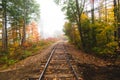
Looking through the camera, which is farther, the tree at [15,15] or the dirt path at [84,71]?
the tree at [15,15]

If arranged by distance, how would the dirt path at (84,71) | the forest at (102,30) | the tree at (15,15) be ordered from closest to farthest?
the dirt path at (84,71) < the forest at (102,30) < the tree at (15,15)

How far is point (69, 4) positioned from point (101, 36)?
8.88 m

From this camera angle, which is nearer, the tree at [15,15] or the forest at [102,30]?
the forest at [102,30]

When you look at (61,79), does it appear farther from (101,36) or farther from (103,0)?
(103,0)

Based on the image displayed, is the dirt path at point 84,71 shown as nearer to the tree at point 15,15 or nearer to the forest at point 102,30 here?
the forest at point 102,30

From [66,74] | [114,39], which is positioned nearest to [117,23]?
[114,39]

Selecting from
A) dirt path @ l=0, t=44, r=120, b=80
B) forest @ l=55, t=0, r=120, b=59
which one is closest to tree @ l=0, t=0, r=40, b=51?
forest @ l=55, t=0, r=120, b=59

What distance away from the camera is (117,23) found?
15.1m

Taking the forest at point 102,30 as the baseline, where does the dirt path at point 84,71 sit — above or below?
below

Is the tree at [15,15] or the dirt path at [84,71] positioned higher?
the tree at [15,15]

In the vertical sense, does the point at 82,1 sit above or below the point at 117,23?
above

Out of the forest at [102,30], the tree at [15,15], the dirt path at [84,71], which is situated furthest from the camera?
the tree at [15,15]

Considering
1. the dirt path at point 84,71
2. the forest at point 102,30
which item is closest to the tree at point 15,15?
the forest at point 102,30

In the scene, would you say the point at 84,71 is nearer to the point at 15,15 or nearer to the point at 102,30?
the point at 102,30
